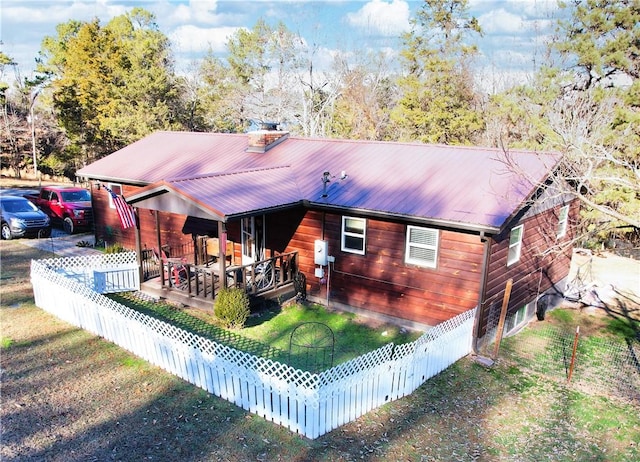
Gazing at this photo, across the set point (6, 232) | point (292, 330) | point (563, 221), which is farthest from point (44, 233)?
point (563, 221)

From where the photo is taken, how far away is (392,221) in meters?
11.9

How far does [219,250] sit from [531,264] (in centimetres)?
865

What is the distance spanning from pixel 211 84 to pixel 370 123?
50.5ft

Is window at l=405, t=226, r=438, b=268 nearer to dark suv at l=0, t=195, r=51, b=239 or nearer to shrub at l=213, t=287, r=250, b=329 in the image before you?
shrub at l=213, t=287, r=250, b=329

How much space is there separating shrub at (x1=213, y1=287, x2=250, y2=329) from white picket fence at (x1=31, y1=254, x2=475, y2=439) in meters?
1.75

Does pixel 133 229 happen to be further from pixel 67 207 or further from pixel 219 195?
pixel 219 195

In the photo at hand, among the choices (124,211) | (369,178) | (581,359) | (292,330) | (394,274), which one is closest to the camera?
(581,359)

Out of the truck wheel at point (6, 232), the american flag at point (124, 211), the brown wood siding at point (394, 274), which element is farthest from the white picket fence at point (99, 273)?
the truck wheel at point (6, 232)

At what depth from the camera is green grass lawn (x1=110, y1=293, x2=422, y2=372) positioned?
10469 millimetres

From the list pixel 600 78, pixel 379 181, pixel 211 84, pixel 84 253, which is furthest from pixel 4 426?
pixel 211 84

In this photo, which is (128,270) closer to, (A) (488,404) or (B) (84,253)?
(B) (84,253)

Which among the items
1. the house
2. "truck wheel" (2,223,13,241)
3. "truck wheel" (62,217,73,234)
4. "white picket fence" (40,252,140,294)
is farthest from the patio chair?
"truck wheel" (2,223,13,241)

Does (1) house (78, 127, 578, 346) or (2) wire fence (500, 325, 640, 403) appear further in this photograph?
(1) house (78, 127, 578, 346)

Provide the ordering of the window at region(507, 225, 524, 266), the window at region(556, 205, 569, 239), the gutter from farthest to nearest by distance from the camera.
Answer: the window at region(556, 205, 569, 239) → the window at region(507, 225, 524, 266) → the gutter
